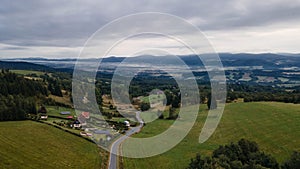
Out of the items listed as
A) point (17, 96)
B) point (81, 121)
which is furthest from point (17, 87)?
point (81, 121)

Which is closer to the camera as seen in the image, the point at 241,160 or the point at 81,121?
the point at 241,160

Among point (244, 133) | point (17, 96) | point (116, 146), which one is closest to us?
point (116, 146)

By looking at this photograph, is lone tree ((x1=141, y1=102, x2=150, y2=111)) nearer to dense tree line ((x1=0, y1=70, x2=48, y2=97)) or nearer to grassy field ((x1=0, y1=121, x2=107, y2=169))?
grassy field ((x1=0, y1=121, x2=107, y2=169))

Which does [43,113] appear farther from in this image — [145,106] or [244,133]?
[244,133]

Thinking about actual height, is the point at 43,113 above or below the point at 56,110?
above

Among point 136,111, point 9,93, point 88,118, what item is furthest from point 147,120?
point 9,93

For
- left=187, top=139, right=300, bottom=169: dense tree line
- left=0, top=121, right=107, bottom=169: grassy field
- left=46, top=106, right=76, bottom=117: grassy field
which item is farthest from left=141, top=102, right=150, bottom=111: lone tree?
left=187, top=139, right=300, bottom=169: dense tree line
